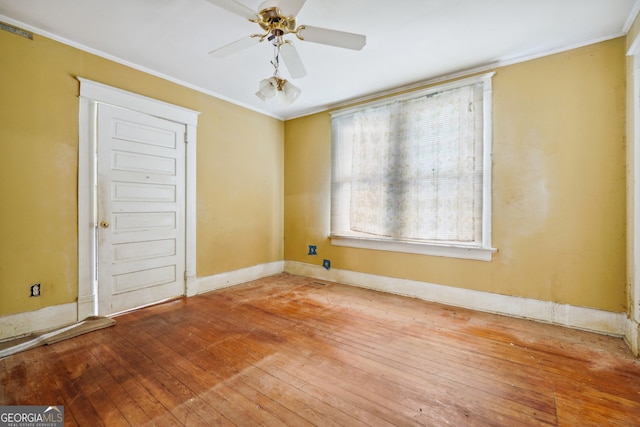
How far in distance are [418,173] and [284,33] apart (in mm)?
2225

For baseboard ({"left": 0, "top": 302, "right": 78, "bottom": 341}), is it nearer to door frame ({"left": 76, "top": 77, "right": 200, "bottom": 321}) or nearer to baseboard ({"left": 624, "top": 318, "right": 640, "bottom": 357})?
door frame ({"left": 76, "top": 77, "right": 200, "bottom": 321})

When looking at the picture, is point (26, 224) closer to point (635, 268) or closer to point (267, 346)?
point (267, 346)

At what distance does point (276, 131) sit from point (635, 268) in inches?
180

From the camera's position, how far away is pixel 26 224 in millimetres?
2510

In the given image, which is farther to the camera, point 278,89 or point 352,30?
point 352,30

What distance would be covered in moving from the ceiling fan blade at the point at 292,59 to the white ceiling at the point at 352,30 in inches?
15.6

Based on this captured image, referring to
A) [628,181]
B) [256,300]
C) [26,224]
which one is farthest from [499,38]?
[26,224]

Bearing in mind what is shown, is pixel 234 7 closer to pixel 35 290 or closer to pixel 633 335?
pixel 35 290

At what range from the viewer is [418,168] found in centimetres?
355

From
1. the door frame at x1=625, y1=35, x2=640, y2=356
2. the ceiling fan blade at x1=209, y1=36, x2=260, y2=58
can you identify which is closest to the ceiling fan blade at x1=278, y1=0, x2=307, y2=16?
the ceiling fan blade at x1=209, y1=36, x2=260, y2=58

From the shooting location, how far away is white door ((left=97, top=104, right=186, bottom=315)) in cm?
295

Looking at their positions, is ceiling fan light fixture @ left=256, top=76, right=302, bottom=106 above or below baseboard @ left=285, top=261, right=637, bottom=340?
above

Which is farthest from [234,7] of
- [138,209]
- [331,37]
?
[138,209]

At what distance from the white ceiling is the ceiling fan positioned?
32 cm
